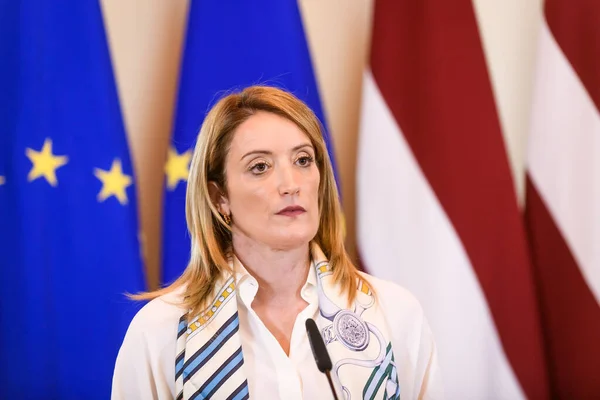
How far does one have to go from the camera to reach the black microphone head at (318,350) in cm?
120

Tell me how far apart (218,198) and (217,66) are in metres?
1.13

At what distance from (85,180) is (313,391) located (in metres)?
1.40

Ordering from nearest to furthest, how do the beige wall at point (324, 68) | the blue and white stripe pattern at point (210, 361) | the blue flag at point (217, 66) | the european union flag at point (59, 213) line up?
the blue and white stripe pattern at point (210, 361), the european union flag at point (59, 213), the blue flag at point (217, 66), the beige wall at point (324, 68)

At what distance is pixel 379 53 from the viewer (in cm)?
282

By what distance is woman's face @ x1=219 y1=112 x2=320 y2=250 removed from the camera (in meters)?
1.52

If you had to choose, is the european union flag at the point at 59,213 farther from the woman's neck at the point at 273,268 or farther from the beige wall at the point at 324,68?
the woman's neck at the point at 273,268

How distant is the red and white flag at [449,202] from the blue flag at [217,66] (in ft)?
1.05

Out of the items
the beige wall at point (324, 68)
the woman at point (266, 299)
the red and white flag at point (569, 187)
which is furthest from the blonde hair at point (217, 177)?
the red and white flag at point (569, 187)

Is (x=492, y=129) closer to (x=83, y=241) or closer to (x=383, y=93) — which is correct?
(x=383, y=93)

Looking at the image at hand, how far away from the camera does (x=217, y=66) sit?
266cm

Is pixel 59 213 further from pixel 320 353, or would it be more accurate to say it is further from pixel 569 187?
pixel 569 187

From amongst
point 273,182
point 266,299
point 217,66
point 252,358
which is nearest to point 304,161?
point 273,182

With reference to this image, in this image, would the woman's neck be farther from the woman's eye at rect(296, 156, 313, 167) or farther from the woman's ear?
the woman's eye at rect(296, 156, 313, 167)

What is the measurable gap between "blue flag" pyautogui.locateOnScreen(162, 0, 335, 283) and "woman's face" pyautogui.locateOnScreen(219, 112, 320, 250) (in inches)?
41.1
